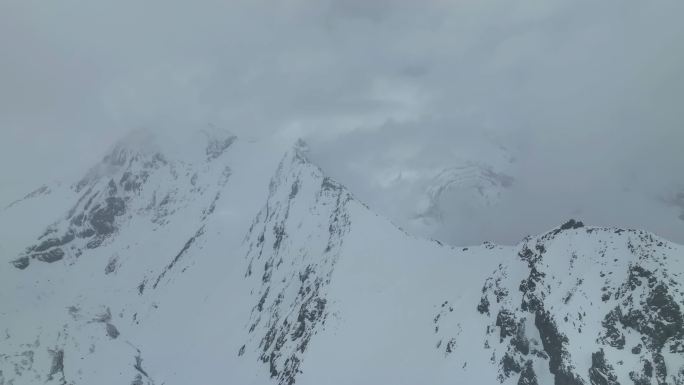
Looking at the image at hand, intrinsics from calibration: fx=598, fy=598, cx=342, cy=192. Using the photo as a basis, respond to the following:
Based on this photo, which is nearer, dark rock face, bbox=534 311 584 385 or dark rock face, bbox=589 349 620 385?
dark rock face, bbox=589 349 620 385

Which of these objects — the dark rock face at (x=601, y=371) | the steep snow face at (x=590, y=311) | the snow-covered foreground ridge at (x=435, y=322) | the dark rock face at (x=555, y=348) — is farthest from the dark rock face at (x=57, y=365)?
the dark rock face at (x=601, y=371)

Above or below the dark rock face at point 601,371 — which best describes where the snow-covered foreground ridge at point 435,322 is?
above

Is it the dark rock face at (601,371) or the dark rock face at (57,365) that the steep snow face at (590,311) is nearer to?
the dark rock face at (601,371)

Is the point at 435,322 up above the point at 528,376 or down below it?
above

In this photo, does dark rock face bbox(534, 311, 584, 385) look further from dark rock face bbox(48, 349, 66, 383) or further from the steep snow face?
dark rock face bbox(48, 349, 66, 383)

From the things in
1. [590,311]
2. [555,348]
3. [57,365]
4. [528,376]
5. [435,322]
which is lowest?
[57,365]

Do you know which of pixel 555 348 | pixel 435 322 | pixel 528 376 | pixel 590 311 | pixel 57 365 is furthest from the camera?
pixel 57 365

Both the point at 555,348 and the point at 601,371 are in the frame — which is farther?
the point at 555,348

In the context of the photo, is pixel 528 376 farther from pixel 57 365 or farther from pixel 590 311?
pixel 57 365

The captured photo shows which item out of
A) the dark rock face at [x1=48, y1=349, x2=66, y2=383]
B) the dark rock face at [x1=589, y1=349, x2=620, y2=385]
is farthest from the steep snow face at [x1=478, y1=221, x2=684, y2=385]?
the dark rock face at [x1=48, y1=349, x2=66, y2=383]

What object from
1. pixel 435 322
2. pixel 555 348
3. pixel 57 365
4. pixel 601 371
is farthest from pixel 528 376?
pixel 57 365

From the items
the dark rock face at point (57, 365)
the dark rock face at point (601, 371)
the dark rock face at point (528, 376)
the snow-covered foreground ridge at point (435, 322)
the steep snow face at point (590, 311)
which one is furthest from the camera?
the dark rock face at point (57, 365)

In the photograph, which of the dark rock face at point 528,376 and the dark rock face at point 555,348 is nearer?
the dark rock face at point 555,348

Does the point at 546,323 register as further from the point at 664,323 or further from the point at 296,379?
the point at 296,379
